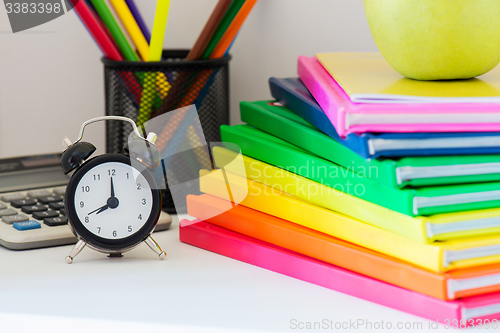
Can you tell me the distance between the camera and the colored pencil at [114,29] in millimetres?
652

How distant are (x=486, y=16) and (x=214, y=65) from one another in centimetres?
35

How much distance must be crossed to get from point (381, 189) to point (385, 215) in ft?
0.07

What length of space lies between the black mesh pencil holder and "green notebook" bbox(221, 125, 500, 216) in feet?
0.59

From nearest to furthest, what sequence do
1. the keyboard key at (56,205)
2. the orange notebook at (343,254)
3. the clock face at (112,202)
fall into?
1. the orange notebook at (343,254)
2. the clock face at (112,202)
3. the keyboard key at (56,205)

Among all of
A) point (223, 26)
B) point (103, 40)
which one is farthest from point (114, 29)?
point (223, 26)

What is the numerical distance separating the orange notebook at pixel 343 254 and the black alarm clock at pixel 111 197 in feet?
0.26

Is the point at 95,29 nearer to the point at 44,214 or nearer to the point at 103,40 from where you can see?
the point at 103,40

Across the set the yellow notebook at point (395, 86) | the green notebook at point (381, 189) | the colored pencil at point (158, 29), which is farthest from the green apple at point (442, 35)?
the colored pencil at point (158, 29)

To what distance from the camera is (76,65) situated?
3.00 ft

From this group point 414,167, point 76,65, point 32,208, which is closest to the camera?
point 414,167

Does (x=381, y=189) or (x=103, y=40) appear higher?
(x=103, y=40)

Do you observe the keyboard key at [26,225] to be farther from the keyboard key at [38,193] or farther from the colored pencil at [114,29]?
the colored pencil at [114,29]

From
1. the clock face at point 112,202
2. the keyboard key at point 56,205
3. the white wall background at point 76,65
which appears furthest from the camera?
the white wall background at point 76,65

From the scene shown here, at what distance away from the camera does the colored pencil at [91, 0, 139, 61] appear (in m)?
0.65
